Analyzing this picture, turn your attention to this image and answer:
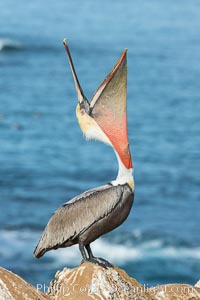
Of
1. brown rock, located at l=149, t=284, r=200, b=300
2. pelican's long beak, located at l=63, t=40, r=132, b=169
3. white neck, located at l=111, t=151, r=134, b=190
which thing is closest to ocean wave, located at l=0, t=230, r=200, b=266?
brown rock, located at l=149, t=284, r=200, b=300

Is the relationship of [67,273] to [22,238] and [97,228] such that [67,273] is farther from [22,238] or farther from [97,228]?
[22,238]

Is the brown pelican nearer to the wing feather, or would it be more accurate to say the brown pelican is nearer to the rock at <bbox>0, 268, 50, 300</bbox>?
the wing feather

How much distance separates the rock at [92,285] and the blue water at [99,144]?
639 inches

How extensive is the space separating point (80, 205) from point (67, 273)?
715 millimetres

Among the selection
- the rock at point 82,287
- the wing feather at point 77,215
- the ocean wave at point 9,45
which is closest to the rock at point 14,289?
the rock at point 82,287

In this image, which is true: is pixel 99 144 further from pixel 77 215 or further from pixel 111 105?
pixel 77 215

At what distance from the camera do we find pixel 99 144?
43344mm

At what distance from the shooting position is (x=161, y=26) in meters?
75.8

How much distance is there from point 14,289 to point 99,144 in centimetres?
3361

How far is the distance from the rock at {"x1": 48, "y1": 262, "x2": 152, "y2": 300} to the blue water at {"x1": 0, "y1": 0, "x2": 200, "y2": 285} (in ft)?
53.3

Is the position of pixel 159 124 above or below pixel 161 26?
below

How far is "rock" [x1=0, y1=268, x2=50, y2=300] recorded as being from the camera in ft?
31.8

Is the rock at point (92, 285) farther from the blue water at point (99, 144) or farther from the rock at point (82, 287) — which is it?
the blue water at point (99, 144)

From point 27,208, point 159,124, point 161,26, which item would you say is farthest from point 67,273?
point 161,26
